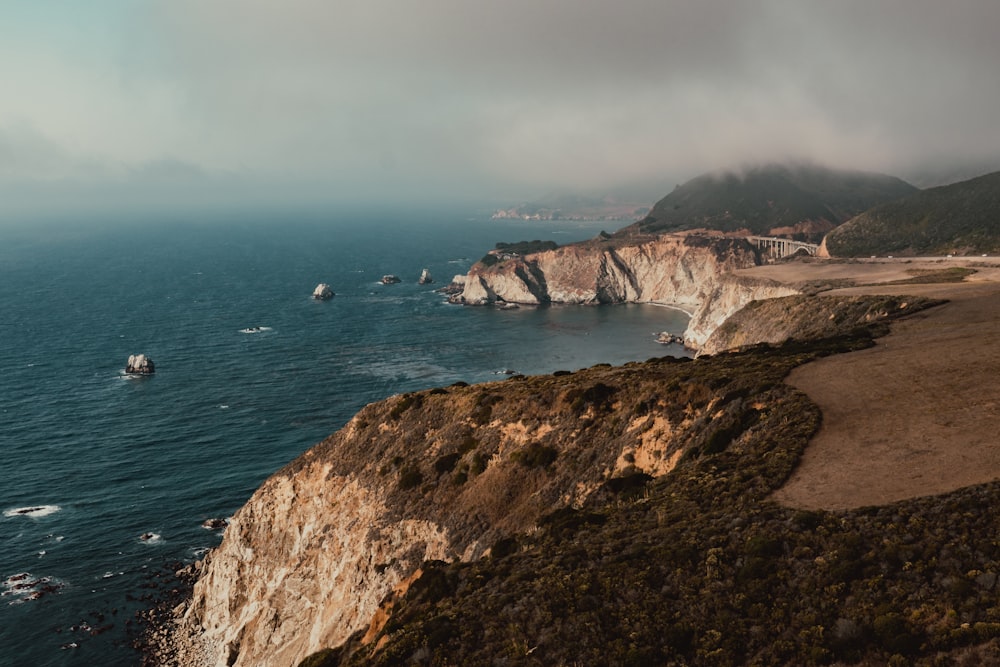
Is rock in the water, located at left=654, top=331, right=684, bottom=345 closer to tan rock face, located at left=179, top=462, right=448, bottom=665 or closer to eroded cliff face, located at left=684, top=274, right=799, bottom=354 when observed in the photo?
eroded cliff face, located at left=684, top=274, right=799, bottom=354

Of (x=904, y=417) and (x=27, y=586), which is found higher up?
(x=904, y=417)

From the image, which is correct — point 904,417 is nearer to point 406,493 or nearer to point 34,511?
point 406,493

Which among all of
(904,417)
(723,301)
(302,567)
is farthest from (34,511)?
(723,301)

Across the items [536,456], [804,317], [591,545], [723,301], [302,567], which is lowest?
[302,567]

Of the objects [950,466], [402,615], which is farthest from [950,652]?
[402,615]

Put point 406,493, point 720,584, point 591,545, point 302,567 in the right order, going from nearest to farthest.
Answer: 1. point 720,584
2. point 591,545
3. point 406,493
4. point 302,567
